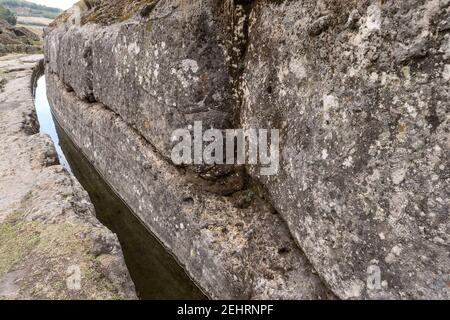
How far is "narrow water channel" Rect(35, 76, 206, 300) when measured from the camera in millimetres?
4844

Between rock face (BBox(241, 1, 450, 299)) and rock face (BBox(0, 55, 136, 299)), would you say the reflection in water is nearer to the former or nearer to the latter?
rock face (BBox(0, 55, 136, 299))

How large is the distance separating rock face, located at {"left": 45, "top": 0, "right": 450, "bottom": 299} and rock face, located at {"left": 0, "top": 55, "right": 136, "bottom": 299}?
122cm

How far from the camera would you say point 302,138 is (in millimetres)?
3654

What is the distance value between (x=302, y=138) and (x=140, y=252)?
3.33 m

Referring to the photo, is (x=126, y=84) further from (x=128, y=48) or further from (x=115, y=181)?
(x=115, y=181)

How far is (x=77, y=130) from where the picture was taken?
9969mm

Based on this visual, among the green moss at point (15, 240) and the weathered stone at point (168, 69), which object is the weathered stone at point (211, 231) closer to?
the weathered stone at point (168, 69)

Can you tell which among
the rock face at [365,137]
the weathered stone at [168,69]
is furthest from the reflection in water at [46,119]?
the rock face at [365,137]

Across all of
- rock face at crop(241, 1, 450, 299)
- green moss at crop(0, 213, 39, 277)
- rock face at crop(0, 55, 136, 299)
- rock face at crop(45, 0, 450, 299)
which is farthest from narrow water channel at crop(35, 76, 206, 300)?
rock face at crop(241, 1, 450, 299)

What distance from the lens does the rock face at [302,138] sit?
8.76 feet

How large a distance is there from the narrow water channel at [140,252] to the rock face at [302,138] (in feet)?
0.90
